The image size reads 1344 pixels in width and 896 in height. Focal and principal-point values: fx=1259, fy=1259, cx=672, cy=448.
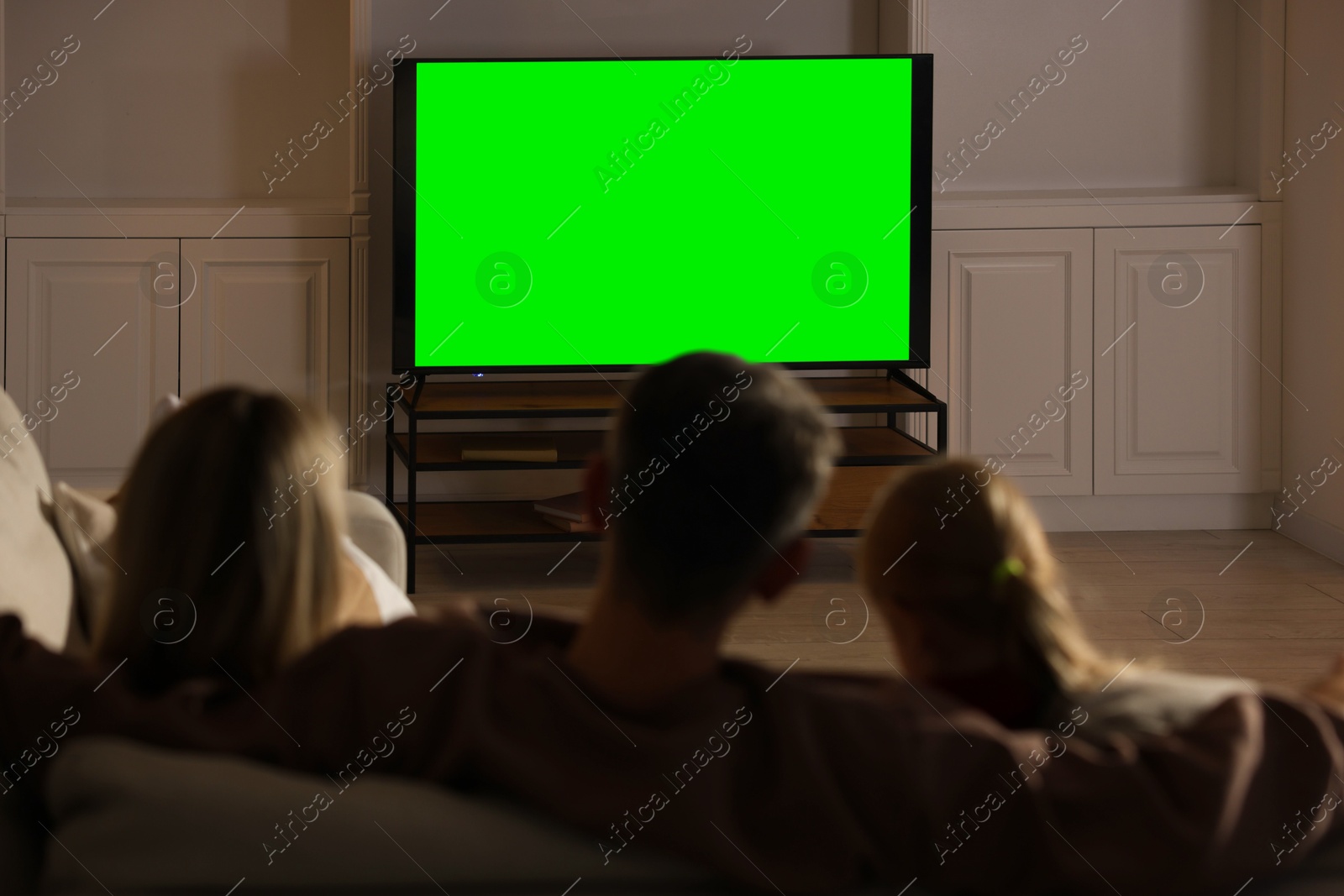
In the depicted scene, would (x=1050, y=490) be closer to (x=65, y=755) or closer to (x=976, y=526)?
(x=976, y=526)

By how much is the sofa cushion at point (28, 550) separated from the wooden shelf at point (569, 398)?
1.92m

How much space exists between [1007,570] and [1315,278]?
10.8 ft

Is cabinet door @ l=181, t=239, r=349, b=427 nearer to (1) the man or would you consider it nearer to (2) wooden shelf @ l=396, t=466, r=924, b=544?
(2) wooden shelf @ l=396, t=466, r=924, b=544

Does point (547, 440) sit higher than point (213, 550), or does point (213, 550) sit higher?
point (213, 550)

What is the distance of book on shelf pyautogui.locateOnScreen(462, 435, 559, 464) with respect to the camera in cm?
337

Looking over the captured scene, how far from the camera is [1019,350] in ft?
12.8

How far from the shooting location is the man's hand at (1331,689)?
84 cm

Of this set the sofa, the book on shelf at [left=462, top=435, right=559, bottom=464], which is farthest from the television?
the sofa

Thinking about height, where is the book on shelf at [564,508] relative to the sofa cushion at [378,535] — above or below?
below

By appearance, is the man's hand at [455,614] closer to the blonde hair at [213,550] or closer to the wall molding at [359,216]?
the blonde hair at [213,550]

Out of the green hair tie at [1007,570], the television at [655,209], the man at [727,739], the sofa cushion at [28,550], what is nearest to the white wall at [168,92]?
the television at [655,209]

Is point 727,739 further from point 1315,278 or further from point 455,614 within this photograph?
point 1315,278

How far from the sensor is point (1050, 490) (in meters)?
3.93

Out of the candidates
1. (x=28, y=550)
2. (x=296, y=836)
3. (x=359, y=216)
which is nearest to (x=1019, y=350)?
(x=359, y=216)
